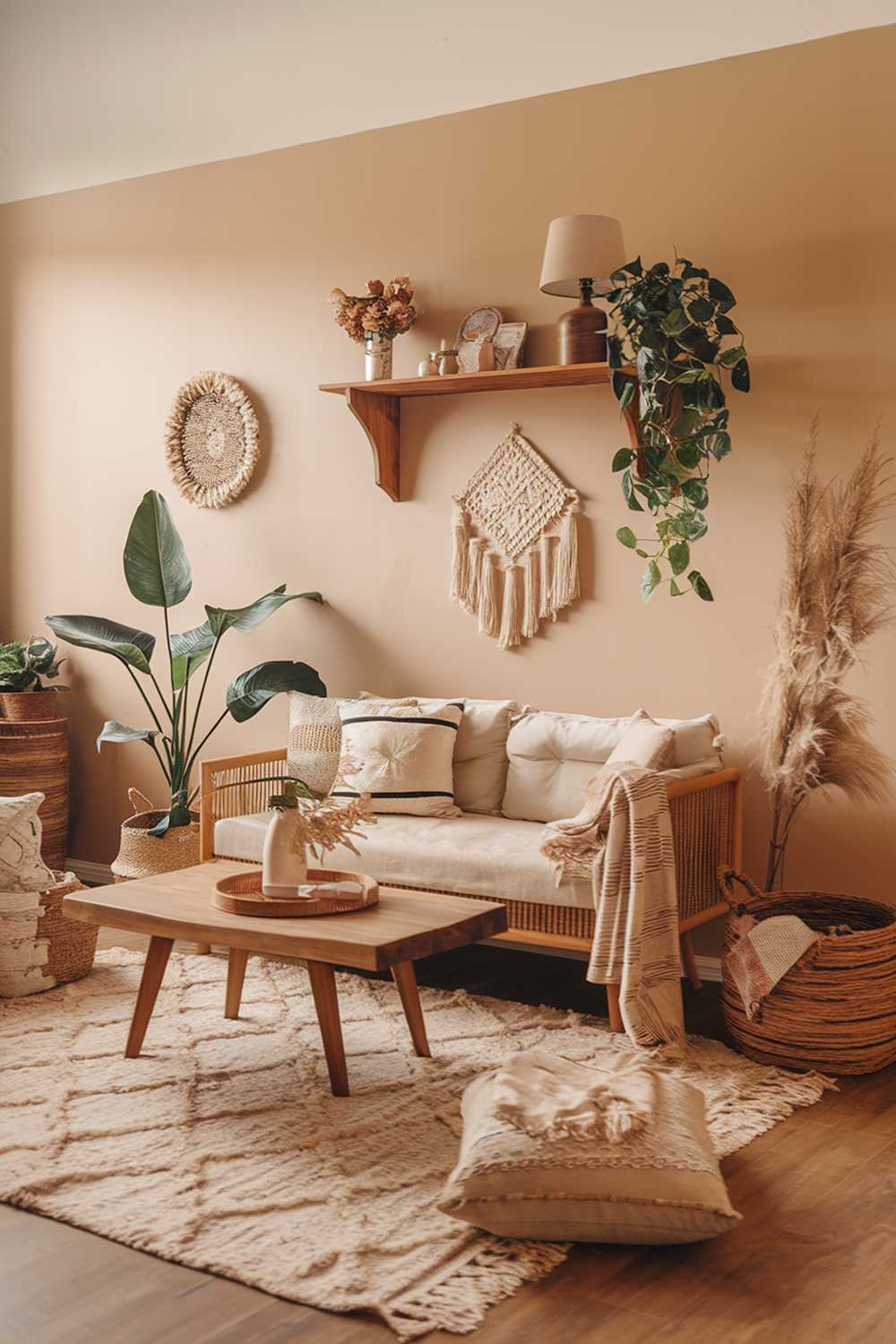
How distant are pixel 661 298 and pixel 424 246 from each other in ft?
3.87

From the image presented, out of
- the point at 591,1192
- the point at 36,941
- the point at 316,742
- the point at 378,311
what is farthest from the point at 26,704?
the point at 591,1192

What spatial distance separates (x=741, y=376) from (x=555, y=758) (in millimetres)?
1280

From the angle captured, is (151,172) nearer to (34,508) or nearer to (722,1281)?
(34,508)

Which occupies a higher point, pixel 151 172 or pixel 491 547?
pixel 151 172

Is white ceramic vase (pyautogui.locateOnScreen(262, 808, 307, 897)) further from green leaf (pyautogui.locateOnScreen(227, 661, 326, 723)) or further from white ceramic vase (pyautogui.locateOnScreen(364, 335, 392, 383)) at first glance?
white ceramic vase (pyautogui.locateOnScreen(364, 335, 392, 383))

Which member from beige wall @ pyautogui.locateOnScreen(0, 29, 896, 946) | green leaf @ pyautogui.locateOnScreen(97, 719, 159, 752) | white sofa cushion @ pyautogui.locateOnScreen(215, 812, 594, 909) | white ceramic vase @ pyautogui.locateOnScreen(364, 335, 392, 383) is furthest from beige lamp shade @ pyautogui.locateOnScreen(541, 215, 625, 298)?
green leaf @ pyautogui.locateOnScreen(97, 719, 159, 752)

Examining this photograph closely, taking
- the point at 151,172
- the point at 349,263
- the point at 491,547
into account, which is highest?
the point at 151,172

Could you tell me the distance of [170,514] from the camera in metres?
5.27

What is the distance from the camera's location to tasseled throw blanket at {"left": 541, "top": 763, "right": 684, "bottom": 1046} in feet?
11.1

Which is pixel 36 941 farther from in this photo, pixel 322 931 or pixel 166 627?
pixel 166 627

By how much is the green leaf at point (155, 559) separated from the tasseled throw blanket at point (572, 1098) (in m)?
2.67

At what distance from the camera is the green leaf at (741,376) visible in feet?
12.5

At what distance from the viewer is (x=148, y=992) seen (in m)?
3.29

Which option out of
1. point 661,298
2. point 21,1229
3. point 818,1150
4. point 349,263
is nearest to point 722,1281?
point 818,1150
